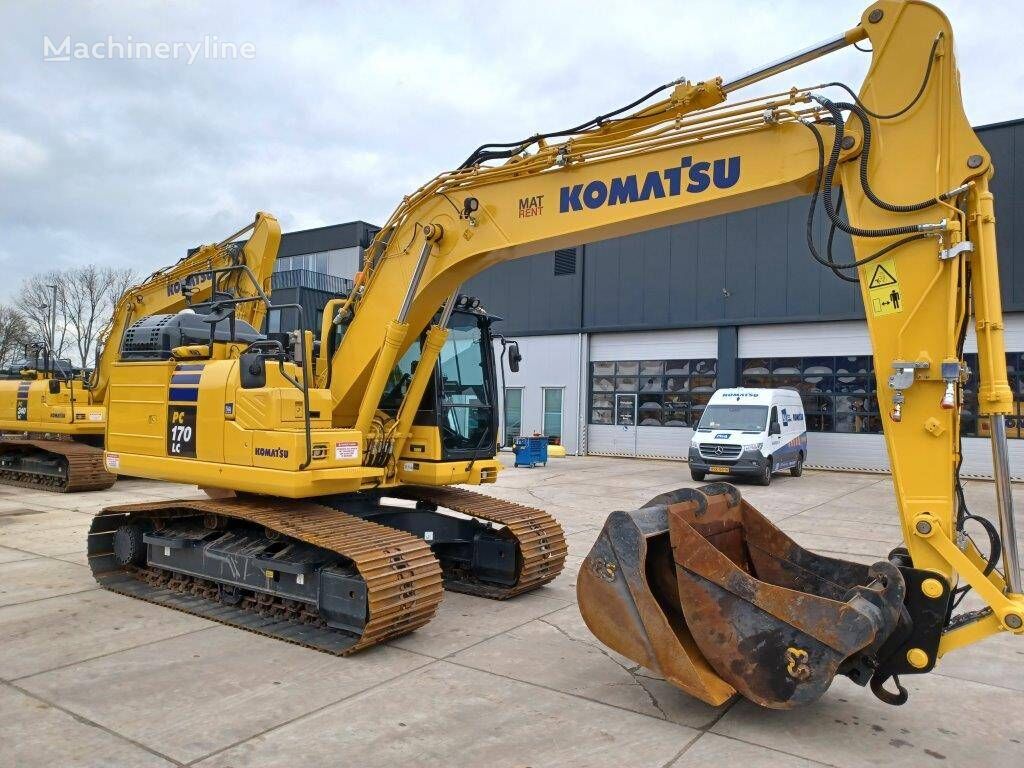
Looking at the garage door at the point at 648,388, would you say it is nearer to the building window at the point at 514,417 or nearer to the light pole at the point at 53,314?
the building window at the point at 514,417

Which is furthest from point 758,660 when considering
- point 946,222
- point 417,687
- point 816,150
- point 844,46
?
point 844,46

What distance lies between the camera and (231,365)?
22.1 feet

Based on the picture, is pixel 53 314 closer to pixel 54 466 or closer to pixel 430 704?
pixel 54 466

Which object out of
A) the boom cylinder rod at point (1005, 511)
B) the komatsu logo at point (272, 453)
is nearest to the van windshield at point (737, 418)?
the komatsu logo at point (272, 453)

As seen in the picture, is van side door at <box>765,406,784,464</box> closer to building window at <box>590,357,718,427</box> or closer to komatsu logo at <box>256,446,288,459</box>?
building window at <box>590,357,718,427</box>

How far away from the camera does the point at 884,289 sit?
4.54m

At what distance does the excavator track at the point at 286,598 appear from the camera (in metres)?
5.68

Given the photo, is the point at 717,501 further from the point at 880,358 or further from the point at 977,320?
the point at 977,320

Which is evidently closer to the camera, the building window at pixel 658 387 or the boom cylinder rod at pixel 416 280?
the boom cylinder rod at pixel 416 280

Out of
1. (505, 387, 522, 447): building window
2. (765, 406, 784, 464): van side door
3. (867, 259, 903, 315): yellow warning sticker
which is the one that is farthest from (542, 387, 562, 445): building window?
(867, 259, 903, 315): yellow warning sticker

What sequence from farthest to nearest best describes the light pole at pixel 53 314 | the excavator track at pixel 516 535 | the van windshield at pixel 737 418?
the light pole at pixel 53 314 → the van windshield at pixel 737 418 → the excavator track at pixel 516 535

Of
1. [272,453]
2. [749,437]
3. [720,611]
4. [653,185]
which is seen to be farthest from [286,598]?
[749,437]

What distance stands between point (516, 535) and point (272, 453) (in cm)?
234

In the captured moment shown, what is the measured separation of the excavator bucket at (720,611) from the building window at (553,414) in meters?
21.2
